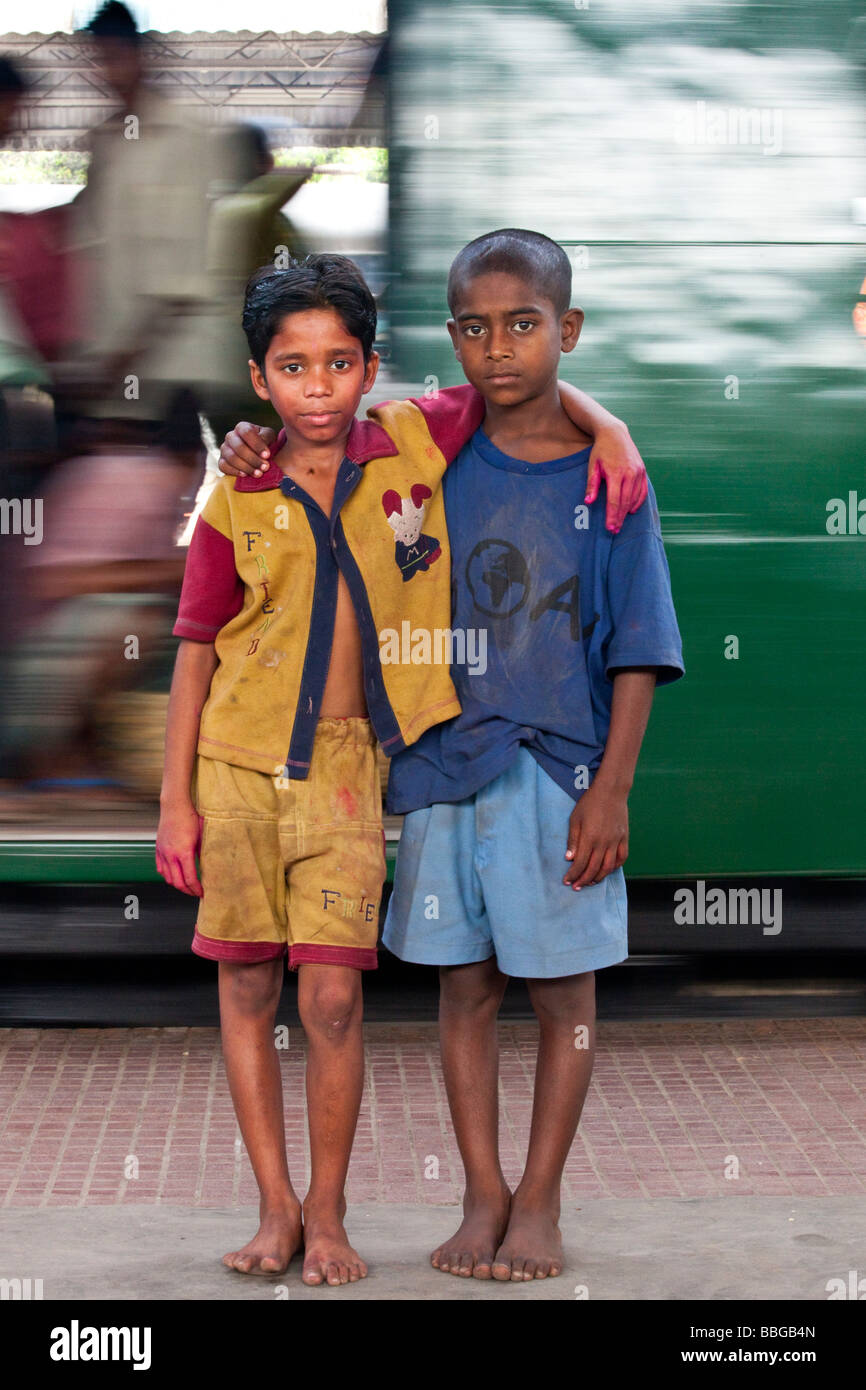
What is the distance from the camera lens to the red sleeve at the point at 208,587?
3.03 m

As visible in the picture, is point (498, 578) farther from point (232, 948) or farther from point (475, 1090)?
point (475, 1090)

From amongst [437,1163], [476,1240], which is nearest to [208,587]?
[476,1240]

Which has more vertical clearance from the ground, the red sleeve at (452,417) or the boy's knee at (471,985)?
the red sleeve at (452,417)

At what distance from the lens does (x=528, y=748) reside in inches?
121

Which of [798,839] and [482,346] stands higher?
[482,346]

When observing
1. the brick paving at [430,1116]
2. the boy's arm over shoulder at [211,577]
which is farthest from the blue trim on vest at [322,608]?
the brick paving at [430,1116]

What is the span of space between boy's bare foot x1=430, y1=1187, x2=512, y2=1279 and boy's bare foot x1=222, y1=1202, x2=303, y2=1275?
10.7 inches

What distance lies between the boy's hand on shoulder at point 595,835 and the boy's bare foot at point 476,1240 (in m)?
0.65

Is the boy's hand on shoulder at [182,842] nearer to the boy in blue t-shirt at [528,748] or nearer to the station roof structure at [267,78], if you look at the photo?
the boy in blue t-shirt at [528,748]

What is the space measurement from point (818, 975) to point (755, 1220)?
1.74 meters

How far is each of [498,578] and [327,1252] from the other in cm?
128

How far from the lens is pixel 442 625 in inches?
121

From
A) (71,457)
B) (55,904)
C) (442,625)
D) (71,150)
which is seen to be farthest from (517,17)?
→ (55,904)

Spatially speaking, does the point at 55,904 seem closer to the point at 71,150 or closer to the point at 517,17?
the point at 71,150
